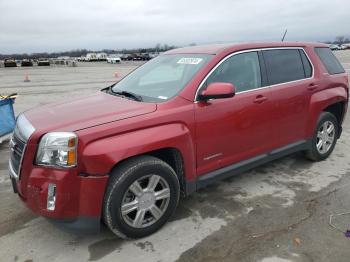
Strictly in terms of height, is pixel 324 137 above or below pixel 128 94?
below

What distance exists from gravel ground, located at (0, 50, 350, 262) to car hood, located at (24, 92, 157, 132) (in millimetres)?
1123

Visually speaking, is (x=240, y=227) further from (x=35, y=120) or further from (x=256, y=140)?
(x=35, y=120)

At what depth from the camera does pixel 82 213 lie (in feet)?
9.84

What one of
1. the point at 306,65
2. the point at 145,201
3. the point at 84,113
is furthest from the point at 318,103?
the point at 84,113

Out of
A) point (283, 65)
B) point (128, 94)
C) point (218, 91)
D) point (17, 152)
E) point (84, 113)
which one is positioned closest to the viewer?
point (17, 152)

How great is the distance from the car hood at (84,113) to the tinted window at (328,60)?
10.1 feet

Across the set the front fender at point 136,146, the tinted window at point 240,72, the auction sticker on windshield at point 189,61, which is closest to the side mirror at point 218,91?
the tinted window at point 240,72

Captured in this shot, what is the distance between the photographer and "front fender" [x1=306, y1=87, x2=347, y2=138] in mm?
4898

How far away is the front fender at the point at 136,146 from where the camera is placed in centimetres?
291

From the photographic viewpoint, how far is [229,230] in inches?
136

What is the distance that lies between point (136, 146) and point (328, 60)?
369cm

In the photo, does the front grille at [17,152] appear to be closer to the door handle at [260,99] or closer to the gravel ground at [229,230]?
the gravel ground at [229,230]

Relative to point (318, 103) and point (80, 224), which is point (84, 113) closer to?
point (80, 224)

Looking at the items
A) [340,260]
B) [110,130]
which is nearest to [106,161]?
[110,130]
